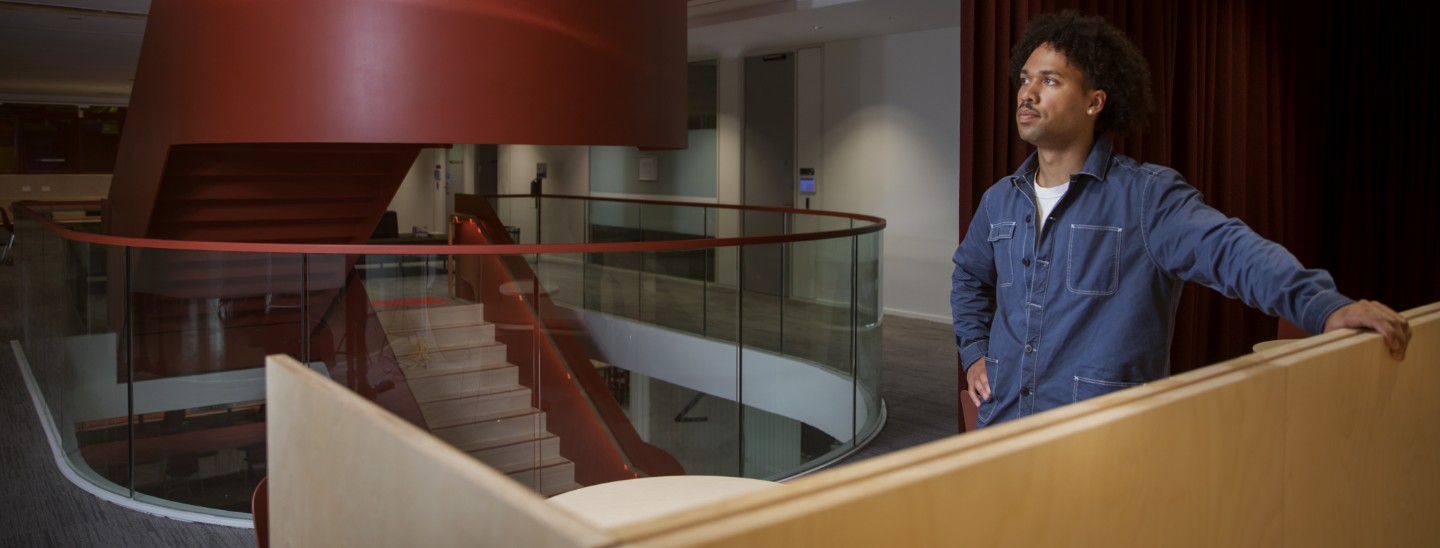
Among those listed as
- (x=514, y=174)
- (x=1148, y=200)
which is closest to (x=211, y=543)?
(x=1148, y=200)

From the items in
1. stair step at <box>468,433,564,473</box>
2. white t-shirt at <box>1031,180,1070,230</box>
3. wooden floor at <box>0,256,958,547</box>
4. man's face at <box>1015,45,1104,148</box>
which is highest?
man's face at <box>1015,45,1104,148</box>

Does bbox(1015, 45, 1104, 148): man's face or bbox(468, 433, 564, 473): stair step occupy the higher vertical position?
bbox(1015, 45, 1104, 148): man's face

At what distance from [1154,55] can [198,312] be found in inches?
159

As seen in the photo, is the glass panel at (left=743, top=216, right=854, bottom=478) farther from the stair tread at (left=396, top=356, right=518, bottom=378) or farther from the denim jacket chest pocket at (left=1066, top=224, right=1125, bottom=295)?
the denim jacket chest pocket at (left=1066, top=224, right=1125, bottom=295)

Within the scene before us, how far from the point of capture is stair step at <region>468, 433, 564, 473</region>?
14.1ft

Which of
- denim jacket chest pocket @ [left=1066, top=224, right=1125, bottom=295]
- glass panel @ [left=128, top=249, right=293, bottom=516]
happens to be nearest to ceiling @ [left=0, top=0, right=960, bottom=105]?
glass panel @ [left=128, top=249, right=293, bottom=516]

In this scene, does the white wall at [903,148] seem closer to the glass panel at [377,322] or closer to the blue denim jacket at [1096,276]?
the glass panel at [377,322]

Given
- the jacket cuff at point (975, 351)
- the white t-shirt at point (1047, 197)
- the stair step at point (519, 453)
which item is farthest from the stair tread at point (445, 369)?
the white t-shirt at point (1047, 197)

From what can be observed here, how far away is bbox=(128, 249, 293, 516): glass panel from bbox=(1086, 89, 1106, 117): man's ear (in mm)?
3154

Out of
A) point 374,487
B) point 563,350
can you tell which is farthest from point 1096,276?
point 563,350

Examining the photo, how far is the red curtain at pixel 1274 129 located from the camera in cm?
405

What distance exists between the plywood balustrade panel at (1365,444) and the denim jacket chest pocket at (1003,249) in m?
0.70

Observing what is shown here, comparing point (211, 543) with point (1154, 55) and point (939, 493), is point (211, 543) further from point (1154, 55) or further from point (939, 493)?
point (1154, 55)

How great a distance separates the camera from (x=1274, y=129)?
18.4 ft
